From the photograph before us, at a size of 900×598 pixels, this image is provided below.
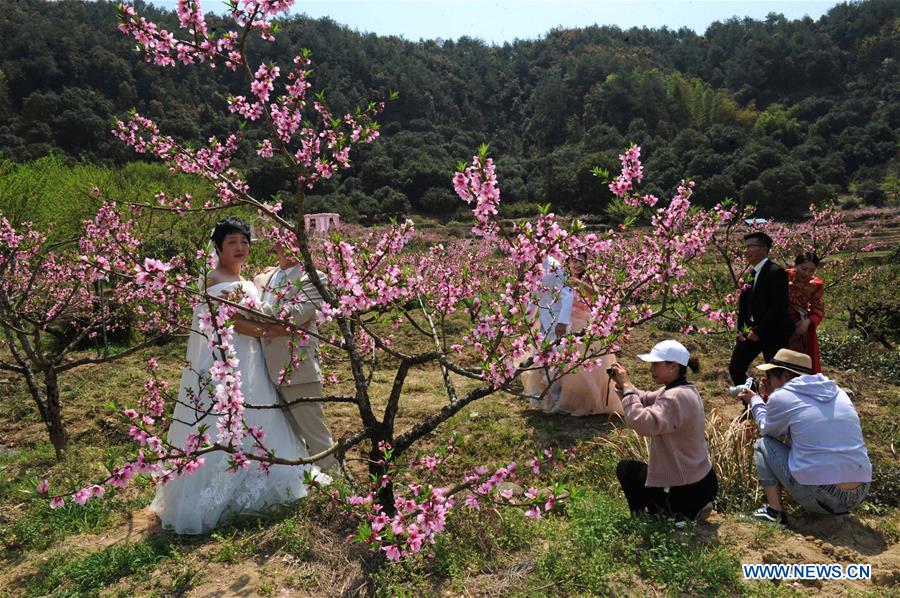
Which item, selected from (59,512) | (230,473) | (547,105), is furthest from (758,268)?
(547,105)

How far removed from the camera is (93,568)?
3168 millimetres

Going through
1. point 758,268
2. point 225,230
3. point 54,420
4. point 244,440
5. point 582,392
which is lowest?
point 582,392

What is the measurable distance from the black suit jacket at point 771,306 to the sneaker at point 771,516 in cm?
178

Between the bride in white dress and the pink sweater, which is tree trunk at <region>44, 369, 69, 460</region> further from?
the pink sweater

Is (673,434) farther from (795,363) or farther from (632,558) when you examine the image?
(795,363)

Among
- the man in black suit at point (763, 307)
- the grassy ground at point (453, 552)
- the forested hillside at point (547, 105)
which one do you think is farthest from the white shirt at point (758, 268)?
the forested hillside at point (547, 105)

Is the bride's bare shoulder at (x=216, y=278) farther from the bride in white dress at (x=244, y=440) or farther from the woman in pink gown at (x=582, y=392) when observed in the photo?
the woman in pink gown at (x=582, y=392)

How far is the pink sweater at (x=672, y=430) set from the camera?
331 centimetres

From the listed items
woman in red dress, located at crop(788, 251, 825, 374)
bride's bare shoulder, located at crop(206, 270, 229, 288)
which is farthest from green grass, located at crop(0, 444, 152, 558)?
woman in red dress, located at crop(788, 251, 825, 374)

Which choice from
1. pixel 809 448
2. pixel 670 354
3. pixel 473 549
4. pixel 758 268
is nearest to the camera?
pixel 473 549

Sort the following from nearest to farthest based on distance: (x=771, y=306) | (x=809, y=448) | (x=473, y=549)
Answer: (x=473, y=549), (x=809, y=448), (x=771, y=306)

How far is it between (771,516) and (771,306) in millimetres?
2047

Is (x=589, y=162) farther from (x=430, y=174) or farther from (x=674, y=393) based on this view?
(x=674, y=393)

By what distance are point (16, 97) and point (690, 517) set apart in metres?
69.1
